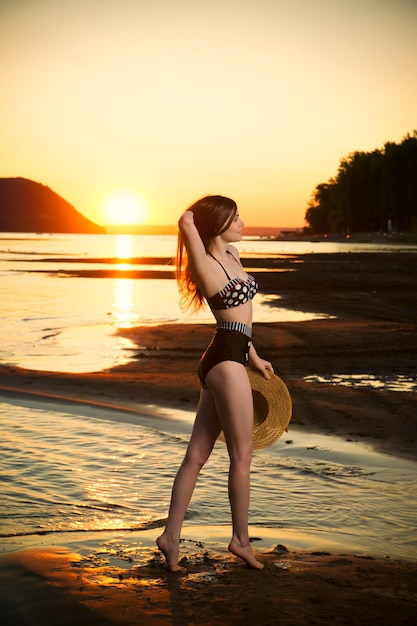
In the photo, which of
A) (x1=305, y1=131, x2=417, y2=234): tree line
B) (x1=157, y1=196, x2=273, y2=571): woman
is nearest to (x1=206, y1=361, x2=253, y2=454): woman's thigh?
(x1=157, y1=196, x2=273, y2=571): woman

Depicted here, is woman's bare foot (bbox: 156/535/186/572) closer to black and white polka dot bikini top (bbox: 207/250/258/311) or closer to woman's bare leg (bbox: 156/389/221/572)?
woman's bare leg (bbox: 156/389/221/572)

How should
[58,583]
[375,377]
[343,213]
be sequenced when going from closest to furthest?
1. [58,583]
2. [375,377]
3. [343,213]

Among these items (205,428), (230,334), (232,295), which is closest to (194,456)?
(205,428)

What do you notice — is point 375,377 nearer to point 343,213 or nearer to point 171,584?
point 171,584

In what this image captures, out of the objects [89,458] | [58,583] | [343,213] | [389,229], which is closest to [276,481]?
[89,458]

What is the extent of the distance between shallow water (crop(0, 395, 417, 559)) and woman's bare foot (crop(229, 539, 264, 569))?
78 cm

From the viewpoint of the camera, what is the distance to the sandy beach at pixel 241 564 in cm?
414

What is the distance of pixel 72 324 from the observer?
20344mm

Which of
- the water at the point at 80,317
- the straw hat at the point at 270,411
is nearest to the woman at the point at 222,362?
the straw hat at the point at 270,411

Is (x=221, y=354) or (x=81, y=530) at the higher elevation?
(x=221, y=354)

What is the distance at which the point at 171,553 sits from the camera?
469 centimetres

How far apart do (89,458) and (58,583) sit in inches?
114

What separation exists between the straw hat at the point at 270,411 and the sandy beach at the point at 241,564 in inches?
24.1

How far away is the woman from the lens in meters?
4.63
